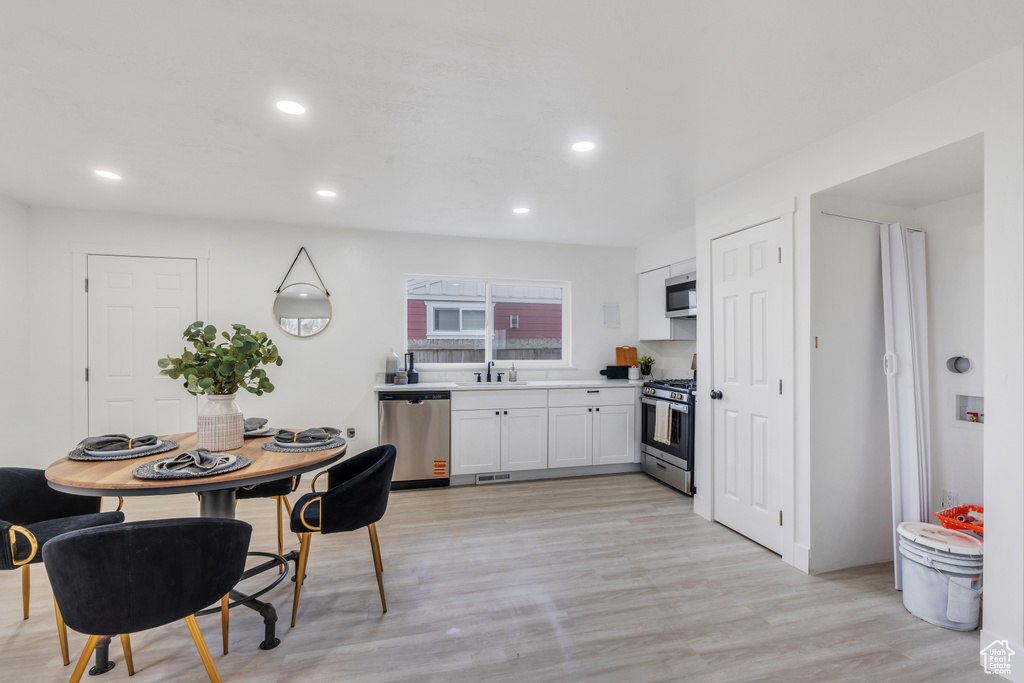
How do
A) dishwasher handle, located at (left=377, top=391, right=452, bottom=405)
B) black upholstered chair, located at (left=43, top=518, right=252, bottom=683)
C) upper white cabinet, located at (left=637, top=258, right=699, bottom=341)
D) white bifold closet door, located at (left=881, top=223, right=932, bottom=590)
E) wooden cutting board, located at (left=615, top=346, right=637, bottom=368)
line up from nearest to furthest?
black upholstered chair, located at (left=43, top=518, right=252, bottom=683) < white bifold closet door, located at (left=881, top=223, right=932, bottom=590) < dishwasher handle, located at (left=377, top=391, right=452, bottom=405) < upper white cabinet, located at (left=637, top=258, right=699, bottom=341) < wooden cutting board, located at (left=615, top=346, right=637, bottom=368)

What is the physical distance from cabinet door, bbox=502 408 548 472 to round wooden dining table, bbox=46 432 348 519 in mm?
2239

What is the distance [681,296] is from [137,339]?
4.98 meters

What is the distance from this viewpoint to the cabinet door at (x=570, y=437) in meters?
4.55

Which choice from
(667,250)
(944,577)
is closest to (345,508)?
(944,577)

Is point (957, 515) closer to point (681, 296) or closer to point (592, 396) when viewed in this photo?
point (681, 296)

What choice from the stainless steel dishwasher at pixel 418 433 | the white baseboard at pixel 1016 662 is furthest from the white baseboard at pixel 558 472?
the white baseboard at pixel 1016 662

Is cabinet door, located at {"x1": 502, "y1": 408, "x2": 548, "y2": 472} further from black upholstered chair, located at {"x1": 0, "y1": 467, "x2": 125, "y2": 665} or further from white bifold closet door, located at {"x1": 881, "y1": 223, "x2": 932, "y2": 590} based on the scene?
black upholstered chair, located at {"x1": 0, "y1": 467, "x2": 125, "y2": 665}

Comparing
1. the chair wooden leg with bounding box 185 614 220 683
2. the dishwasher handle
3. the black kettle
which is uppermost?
the black kettle

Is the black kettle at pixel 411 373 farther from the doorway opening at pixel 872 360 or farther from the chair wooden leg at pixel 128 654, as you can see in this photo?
the doorway opening at pixel 872 360

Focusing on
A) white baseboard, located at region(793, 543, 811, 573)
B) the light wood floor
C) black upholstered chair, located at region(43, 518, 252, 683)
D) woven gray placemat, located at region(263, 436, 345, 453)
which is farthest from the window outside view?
black upholstered chair, located at region(43, 518, 252, 683)

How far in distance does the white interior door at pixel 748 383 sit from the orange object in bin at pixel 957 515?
2.43 feet

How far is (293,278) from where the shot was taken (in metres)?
4.47

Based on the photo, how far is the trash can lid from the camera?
6.86 ft

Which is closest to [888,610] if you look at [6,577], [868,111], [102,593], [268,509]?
[868,111]
